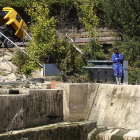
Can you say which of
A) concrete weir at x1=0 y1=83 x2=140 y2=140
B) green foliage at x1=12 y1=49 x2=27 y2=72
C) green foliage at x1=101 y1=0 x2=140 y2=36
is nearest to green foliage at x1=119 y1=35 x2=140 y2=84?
green foliage at x1=101 y1=0 x2=140 y2=36

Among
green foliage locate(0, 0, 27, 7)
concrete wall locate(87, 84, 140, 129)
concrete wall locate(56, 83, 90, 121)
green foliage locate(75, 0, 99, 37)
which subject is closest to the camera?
concrete wall locate(87, 84, 140, 129)

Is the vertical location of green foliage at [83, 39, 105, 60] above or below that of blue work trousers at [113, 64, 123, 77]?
above

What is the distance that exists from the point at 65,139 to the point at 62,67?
5084mm

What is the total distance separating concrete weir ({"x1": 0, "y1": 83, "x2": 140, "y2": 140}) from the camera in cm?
1096

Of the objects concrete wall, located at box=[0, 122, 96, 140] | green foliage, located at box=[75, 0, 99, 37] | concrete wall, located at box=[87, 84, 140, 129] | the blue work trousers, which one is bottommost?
concrete wall, located at box=[0, 122, 96, 140]

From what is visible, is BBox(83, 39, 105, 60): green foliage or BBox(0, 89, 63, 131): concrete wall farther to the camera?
BBox(83, 39, 105, 60): green foliage

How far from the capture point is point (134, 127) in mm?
11445

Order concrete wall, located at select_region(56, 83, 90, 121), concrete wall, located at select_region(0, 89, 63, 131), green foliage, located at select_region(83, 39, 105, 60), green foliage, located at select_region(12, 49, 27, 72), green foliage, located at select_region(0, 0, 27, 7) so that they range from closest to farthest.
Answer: concrete wall, located at select_region(0, 89, 63, 131) < concrete wall, located at select_region(56, 83, 90, 121) < green foliage, located at select_region(12, 49, 27, 72) < green foliage, located at select_region(83, 39, 105, 60) < green foliage, located at select_region(0, 0, 27, 7)

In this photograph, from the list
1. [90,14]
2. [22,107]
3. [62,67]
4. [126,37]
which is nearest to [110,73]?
[62,67]

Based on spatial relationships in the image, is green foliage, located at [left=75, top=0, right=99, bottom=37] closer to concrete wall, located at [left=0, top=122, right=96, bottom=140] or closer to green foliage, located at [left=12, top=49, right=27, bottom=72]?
green foliage, located at [left=12, top=49, right=27, bottom=72]

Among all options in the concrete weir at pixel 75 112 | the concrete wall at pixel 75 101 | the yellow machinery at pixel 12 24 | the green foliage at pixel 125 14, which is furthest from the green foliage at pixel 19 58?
the green foliage at pixel 125 14

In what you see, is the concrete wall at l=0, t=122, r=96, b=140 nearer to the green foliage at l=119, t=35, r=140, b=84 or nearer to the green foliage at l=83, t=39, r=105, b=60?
the green foliage at l=119, t=35, r=140, b=84

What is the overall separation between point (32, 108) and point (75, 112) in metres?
1.65

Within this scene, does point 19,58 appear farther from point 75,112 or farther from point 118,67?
point 118,67
